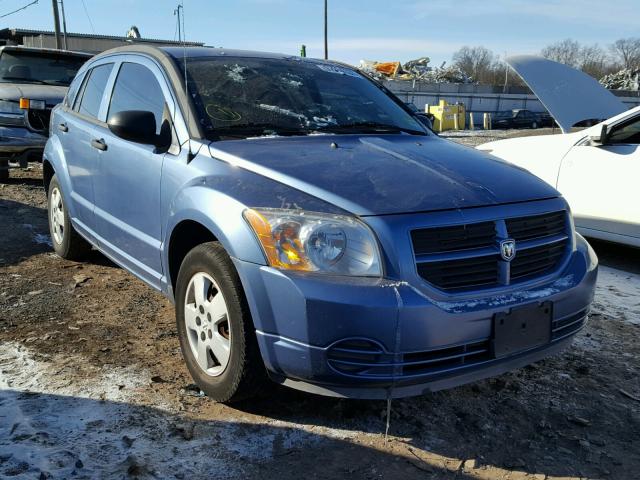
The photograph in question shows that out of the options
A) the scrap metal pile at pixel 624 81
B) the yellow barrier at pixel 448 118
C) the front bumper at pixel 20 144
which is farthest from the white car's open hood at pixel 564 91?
the scrap metal pile at pixel 624 81

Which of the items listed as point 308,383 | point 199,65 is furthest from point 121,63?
point 308,383

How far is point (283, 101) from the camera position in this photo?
366 centimetres

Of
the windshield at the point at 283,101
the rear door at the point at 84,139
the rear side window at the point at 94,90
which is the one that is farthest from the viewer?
the rear side window at the point at 94,90

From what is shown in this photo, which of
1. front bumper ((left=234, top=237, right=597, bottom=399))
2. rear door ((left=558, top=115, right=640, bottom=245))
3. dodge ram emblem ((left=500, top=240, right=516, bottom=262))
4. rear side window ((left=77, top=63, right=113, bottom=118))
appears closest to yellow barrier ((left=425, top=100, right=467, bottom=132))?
rear door ((left=558, top=115, right=640, bottom=245))

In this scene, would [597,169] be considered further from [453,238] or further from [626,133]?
[453,238]

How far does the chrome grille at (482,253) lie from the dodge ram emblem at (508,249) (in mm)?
18

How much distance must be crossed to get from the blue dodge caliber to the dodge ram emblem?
0.01m

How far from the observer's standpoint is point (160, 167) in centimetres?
332

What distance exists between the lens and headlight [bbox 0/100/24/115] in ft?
26.7

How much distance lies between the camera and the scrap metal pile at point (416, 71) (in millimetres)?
55375

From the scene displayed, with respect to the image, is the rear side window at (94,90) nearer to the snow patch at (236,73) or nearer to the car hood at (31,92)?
the snow patch at (236,73)

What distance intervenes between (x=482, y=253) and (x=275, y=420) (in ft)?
4.04

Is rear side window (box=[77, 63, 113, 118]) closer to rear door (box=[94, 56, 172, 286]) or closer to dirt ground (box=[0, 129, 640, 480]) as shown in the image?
rear door (box=[94, 56, 172, 286])

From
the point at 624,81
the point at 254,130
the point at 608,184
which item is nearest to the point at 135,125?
the point at 254,130
